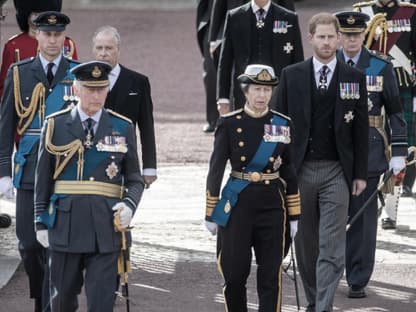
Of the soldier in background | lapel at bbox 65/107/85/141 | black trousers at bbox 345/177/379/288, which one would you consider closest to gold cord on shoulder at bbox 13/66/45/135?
lapel at bbox 65/107/85/141

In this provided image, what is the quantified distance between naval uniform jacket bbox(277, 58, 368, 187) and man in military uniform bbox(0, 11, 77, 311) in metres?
1.44

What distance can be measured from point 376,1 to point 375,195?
230cm

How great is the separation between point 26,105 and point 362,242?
2.59 metres

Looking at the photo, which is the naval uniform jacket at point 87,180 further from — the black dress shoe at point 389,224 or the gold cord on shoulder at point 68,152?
the black dress shoe at point 389,224

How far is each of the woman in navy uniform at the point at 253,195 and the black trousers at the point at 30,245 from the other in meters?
1.17

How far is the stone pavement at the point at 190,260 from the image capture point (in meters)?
10.4

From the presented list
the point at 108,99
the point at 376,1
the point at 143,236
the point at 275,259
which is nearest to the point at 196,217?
the point at 143,236

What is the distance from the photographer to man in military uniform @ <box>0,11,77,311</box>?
9.48m

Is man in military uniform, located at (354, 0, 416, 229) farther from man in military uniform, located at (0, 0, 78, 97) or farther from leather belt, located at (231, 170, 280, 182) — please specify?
leather belt, located at (231, 170, 280, 182)

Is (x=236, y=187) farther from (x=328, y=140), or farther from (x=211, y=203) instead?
(x=328, y=140)

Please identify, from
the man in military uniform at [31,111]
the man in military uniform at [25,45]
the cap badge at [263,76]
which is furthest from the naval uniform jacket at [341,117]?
the man in military uniform at [25,45]

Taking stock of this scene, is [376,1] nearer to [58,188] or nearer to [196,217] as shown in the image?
[196,217]

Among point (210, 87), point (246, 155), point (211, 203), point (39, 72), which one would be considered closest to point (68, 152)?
point (211, 203)

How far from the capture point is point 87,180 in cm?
846
